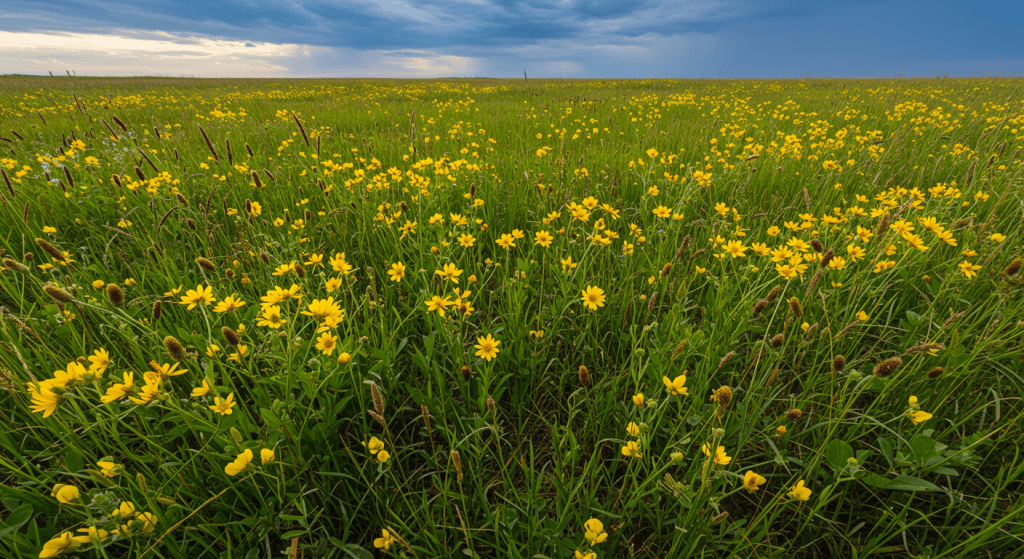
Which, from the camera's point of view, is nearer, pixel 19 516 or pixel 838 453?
pixel 19 516

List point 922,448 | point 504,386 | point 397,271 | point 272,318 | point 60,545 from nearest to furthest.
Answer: point 60,545 < point 922,448 < point 272,318 < point 504,386 < point 397,271

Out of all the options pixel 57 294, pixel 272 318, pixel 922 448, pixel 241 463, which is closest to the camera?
pixel 241 463

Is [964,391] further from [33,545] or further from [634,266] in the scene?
[33,545]

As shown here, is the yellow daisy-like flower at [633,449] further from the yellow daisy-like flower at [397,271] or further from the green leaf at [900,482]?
the yellow daisy-like flower at [397,271]

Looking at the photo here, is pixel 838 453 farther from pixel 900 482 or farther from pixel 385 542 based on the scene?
pixel 385 542

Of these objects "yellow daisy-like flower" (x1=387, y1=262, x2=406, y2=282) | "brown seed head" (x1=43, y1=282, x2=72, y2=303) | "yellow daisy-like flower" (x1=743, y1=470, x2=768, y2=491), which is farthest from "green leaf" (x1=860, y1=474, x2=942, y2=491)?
"brown seed head" (x1=43, y1=282, x2=72, y2=303)

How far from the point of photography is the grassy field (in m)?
1.13

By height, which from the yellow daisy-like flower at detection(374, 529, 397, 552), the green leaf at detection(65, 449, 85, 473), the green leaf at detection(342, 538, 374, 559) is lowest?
the green leaf at detection(342, 538, 374, 559)

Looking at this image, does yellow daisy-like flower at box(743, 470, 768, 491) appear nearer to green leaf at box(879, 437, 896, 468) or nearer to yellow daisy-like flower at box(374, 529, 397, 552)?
green leaf at box(879, 437, 896, 468)

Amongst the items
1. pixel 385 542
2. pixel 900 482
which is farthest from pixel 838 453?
pixel 385 542

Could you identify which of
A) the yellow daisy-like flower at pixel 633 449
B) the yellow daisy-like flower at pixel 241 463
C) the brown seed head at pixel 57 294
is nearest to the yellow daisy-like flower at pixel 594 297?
the yellow daisy-like flower at pixel 633 449

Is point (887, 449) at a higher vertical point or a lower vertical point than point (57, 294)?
lower

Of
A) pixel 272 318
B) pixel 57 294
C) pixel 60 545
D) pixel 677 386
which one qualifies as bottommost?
pixel 60 545

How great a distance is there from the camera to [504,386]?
1.65 metres
